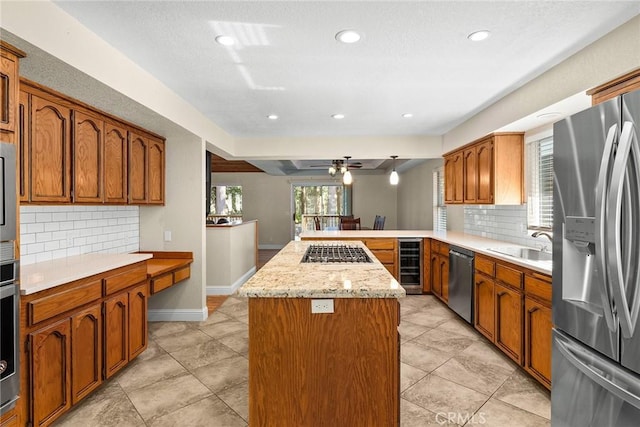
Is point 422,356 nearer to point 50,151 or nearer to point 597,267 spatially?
point 597,267

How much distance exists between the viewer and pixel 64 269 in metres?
2.29

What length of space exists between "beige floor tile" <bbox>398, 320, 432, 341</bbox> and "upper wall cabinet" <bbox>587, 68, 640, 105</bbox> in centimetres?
244

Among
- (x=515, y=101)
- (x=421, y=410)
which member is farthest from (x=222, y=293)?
(x=515, y=101)

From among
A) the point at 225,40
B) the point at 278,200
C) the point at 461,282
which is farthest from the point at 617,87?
the point at 278,200

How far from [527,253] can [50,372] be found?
3891 mm

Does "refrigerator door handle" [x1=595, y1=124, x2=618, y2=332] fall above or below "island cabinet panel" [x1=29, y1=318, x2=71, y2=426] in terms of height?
above

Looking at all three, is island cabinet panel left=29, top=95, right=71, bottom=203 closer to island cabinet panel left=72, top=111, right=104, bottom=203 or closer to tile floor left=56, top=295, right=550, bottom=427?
island cabinet panel left=72, top=111, right=104, bottom=203

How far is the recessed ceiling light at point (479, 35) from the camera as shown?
205 centimetres

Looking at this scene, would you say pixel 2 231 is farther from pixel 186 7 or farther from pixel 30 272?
pixel 186 7

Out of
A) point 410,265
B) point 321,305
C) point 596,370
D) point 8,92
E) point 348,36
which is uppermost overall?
point 348,36

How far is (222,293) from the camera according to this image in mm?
5000

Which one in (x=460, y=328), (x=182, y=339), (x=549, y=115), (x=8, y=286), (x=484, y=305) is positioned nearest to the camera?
(x=8, y=286)

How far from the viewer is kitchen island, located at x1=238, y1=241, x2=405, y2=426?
1.65 meters

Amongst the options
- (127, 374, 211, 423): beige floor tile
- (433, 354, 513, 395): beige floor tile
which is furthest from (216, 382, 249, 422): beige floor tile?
(433, 354, 513, 395): beige floor tile
